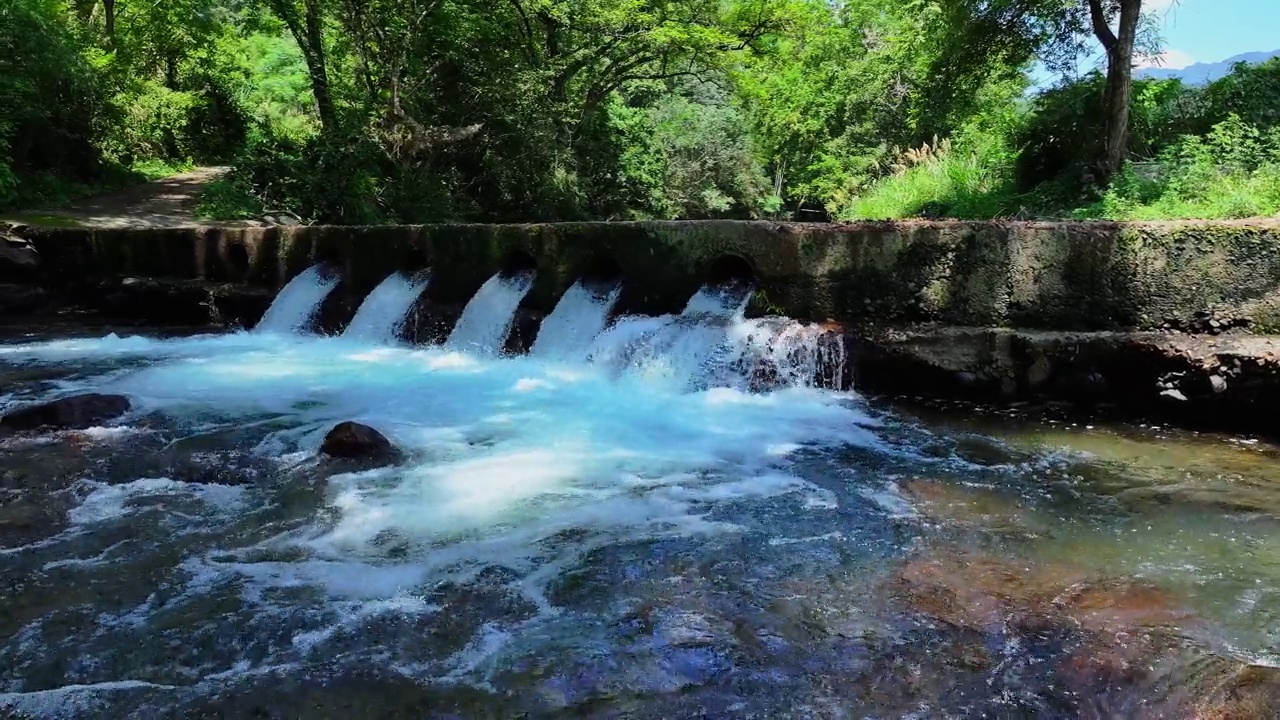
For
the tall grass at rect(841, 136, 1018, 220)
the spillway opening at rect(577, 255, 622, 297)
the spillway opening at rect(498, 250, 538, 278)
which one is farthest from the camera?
the tall grass at rect(841, 136, 1018, 220)

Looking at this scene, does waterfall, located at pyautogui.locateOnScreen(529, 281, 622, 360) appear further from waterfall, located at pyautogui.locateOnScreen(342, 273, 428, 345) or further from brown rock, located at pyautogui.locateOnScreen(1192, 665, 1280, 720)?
brown rock, located at pyautogui.locateOnScreen(1192, 665, 1280, 720)

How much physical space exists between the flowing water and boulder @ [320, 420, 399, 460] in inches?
5.9

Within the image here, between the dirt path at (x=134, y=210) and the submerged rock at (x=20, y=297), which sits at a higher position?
the dirt path at (x=134, y=210)

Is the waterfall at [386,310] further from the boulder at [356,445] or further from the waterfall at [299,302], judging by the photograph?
the boulder at [356,445]

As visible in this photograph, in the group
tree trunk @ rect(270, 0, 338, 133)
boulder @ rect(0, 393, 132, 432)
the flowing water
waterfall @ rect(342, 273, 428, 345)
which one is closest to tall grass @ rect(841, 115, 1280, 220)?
the flowing water

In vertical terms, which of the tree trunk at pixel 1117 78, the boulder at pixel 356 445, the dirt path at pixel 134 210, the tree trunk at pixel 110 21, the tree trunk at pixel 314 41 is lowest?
the boulder at pixel 356 445

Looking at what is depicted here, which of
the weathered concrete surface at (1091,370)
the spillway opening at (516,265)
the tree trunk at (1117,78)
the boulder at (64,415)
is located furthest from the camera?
the tree trunk at (1117,78)

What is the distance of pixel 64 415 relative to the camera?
5.62 m

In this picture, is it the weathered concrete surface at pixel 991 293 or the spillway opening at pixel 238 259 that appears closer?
the weathered concrete surface at pixel 991 293

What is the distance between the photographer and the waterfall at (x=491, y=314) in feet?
28.3

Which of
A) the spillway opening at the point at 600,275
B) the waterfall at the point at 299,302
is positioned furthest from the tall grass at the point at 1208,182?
the waterfall at the point at 299,302

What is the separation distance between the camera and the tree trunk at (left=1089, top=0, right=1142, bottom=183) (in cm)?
1057

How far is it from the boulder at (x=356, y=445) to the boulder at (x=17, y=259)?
9.56m

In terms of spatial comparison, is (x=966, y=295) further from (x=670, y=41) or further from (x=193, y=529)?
(x=670, y=41)
